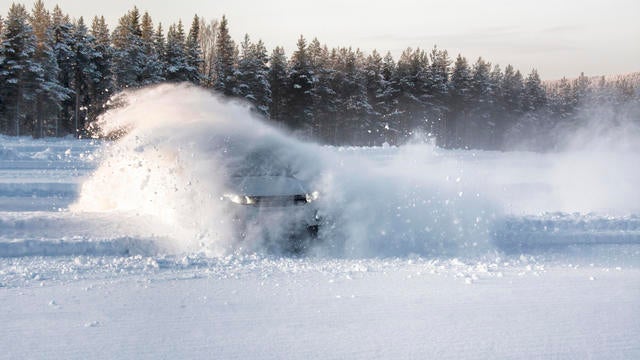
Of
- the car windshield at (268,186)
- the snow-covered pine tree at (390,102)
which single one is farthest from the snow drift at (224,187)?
the snow-covered pine tree at (390,102)

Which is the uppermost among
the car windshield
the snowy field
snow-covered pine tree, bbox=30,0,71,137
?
snow-covered pine tree, bbox=30,0,71,137

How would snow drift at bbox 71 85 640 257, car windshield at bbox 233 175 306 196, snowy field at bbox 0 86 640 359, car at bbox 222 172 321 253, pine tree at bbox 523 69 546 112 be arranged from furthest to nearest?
pine tree at bbox 523 69 546 112 → snow drift at bbox 71 85 640 257 → car windshield at bbox 233 175 306 196 → car at bbox 222 172 321 253 → snowy field at bbox 0 86 640 359

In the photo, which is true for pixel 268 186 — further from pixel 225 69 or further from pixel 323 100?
pixel 323 100

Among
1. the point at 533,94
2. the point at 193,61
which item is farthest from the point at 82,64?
the point at 533,94

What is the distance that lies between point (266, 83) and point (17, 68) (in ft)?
69.6

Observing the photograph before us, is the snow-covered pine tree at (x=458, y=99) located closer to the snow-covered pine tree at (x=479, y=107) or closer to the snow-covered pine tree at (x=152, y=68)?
the snow-covered pine tree at (x=479, y=107)

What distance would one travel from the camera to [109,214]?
10898 millimetres

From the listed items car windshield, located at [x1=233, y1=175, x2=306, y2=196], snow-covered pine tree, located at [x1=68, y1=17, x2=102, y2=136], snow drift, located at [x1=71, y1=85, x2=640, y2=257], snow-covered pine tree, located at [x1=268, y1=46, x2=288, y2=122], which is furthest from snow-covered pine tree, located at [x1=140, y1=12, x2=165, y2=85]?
car windshield, located at [x1=233, y1=175, x2=306, y2=196]

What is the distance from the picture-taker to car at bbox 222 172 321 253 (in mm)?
8641

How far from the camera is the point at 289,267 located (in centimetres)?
783

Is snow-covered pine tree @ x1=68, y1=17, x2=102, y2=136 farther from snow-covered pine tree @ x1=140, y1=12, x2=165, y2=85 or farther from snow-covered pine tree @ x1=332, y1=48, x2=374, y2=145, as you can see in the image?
snow-covered pine tree @ x1=332, y1=48, x2=374, y2=145

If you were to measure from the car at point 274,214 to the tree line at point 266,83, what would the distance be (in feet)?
150

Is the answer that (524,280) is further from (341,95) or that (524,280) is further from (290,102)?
(341,95)

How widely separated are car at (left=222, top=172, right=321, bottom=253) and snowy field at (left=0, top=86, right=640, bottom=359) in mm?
192
